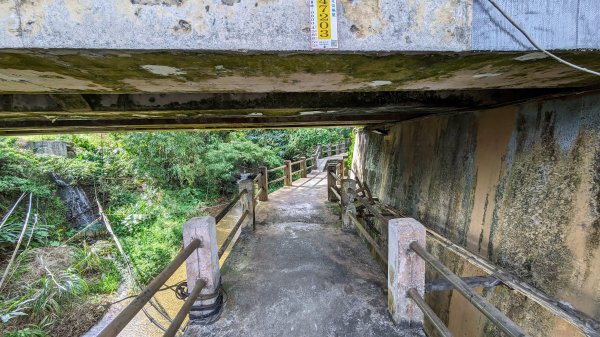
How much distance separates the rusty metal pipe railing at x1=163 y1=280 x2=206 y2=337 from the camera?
1.69m

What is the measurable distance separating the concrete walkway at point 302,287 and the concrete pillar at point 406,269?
136 millimetres

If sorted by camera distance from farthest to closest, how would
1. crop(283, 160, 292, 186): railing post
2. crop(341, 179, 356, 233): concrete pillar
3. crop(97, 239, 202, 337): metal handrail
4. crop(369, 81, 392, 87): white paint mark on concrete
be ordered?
crop(283, 160, 292, 186): railing post, crop(341, 179, 356, 233): concrete pillar, crop(369, 81, 392, 87): white paint mark on concrete, crop(97, 239, 202, 337): metal handrail

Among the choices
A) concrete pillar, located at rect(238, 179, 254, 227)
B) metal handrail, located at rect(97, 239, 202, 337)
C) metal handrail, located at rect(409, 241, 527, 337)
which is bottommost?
concrete pillar, located at rect(238, 179, 254, 227)

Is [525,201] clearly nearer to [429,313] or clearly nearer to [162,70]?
[429,313]

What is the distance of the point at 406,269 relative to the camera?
7.23ft

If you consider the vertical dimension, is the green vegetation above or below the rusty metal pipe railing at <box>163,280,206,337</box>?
below

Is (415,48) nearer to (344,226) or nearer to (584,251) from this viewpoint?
(584,251)

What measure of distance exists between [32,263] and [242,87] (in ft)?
29.3

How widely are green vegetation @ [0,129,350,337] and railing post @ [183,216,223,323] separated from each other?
5769 millimetres

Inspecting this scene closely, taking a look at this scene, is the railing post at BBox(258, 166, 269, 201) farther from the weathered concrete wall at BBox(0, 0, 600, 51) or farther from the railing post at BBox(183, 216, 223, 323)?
the weathered concrete wall at BBox(0, 0, 600, 51)

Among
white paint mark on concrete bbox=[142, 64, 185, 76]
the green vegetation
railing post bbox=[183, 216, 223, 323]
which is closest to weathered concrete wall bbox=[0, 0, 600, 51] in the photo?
white paint mark on concrete bbox=[142, 64, 185, 76]

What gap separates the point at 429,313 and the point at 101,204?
12522mm

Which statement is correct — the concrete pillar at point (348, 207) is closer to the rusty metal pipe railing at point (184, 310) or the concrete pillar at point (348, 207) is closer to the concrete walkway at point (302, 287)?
the concrete walkway at point (302, 287)

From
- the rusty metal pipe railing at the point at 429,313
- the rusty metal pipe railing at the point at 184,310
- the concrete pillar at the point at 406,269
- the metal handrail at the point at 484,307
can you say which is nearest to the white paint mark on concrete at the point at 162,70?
the rusty metal pipe railing at the point at 184,310
